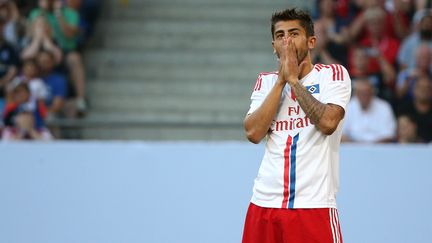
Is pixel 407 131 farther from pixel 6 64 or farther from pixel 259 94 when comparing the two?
pixel 6 64

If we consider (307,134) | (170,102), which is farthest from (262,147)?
(170,102)

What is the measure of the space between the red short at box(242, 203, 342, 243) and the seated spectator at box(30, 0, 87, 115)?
4.99m

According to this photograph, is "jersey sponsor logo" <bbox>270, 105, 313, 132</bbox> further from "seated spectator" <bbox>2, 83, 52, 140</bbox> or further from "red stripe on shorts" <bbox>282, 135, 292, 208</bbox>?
"seated spectator" <bbox>2, 83, 52, 140</bbox>

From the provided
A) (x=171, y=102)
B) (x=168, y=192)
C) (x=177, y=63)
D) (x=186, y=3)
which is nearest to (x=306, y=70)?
(x=168, y=192)

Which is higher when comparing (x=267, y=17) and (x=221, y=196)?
(x=267, y=17)

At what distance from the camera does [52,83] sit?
822cm

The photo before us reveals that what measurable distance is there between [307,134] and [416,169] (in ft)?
6.68

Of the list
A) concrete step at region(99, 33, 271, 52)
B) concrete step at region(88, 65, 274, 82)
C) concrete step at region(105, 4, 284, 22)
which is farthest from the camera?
concrete step at region(105, 4, 284, 22)

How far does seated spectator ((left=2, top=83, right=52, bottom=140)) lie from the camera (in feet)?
23.2

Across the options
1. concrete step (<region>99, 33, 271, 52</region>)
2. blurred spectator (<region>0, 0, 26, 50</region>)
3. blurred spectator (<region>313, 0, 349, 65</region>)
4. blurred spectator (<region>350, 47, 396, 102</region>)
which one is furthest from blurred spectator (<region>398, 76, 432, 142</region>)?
blurred spectator (<region>0, 0, 26, 50</region>)

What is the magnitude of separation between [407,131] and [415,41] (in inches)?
61.2

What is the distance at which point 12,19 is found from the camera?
891cm

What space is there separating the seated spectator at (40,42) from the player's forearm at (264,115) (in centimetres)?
507

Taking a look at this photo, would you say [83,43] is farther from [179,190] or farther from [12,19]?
[179,190]
